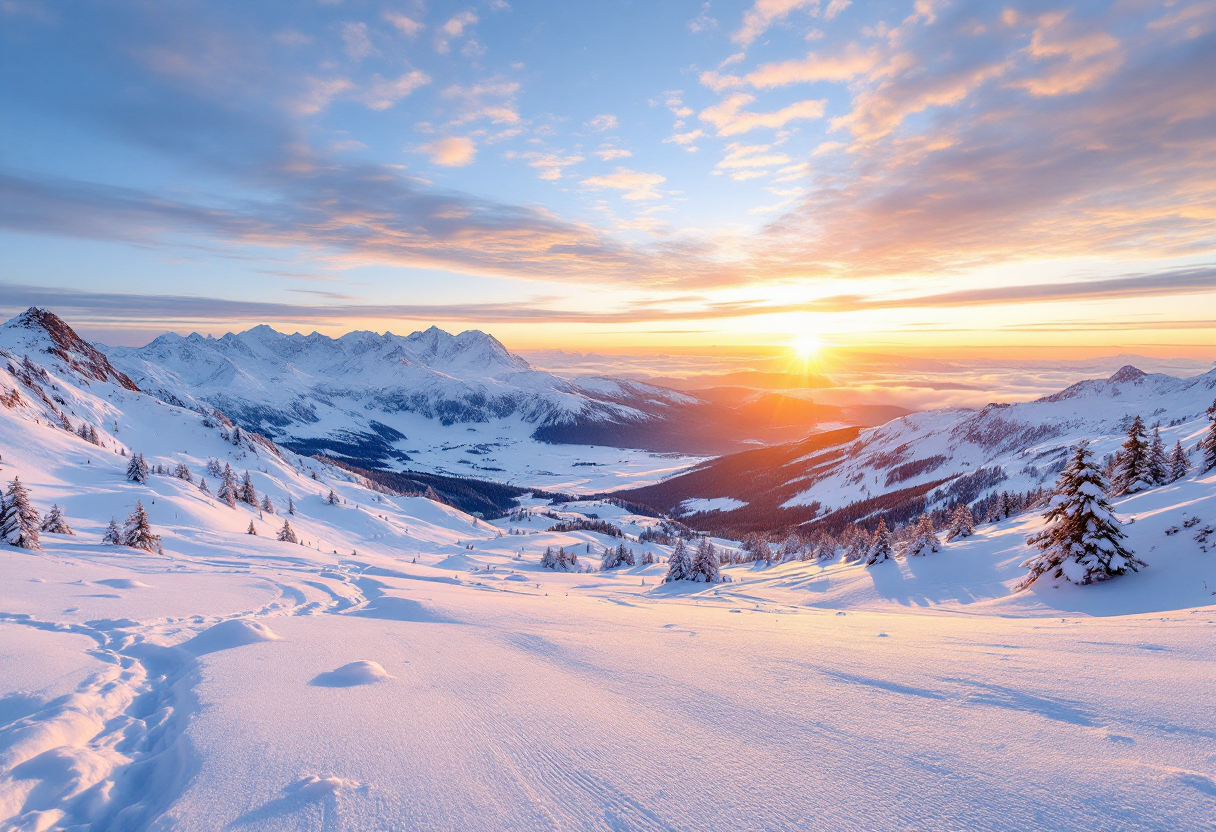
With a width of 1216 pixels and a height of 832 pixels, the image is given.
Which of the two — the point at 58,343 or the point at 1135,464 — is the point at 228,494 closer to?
the point at 1135,464

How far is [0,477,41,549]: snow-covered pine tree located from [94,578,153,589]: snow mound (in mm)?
8602

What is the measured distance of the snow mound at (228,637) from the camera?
304 inches

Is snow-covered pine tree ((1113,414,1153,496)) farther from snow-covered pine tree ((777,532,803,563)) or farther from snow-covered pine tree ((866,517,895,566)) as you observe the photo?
snow-covered pine tree ((777,532,803,563))

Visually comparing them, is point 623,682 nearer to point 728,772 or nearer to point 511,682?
point 511,682

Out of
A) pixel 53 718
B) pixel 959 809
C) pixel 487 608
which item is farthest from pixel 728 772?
pixel 487 608

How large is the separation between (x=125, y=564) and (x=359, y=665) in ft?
50.8

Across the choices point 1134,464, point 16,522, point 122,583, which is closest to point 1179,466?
point 1134,464

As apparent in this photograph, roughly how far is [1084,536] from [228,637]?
23.7 m

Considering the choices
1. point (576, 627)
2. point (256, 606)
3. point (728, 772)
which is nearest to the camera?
point (728, 772)

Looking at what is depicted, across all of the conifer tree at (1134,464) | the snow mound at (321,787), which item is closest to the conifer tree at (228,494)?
the snow mound at (321,787)

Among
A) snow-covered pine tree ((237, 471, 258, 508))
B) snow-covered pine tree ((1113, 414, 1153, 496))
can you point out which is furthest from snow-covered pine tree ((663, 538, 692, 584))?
snow-covered pine tree ((237, 471, 258, 508))

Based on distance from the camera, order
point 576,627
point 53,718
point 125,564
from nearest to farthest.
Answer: point 53,718
point 576,627
point 125,564

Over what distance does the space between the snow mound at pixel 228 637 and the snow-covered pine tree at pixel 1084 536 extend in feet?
75.1

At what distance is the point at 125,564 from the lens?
1628 cm
